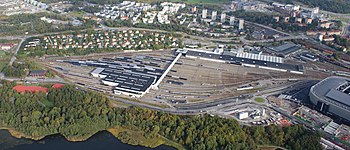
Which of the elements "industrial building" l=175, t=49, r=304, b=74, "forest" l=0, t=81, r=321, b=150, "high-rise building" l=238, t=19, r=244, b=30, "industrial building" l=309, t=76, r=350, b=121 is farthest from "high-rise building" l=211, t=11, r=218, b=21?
"forest" l=0, t=81, r=321, b=150

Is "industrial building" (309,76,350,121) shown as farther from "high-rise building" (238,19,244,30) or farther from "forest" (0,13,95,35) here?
"forest" (0,13,95,35)

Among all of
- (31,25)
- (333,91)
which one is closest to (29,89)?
(31,25)

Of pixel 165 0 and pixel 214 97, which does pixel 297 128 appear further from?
pixel 165 0

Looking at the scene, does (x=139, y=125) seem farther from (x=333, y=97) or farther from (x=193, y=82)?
(x=333, y=97)

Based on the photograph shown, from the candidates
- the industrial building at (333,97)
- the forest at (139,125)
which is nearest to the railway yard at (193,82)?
the forest at (139,125)

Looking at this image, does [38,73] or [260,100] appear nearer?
[260,100]
